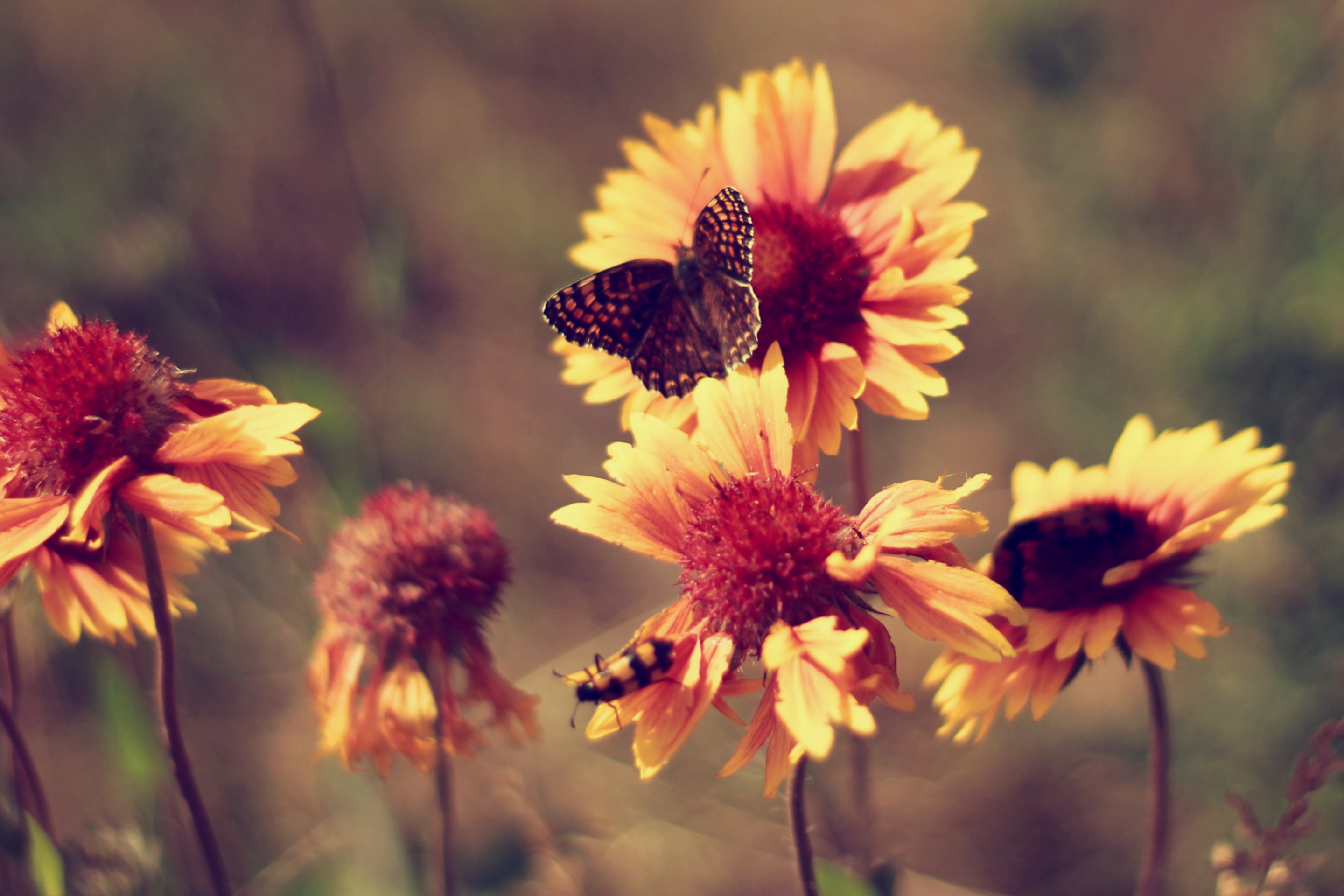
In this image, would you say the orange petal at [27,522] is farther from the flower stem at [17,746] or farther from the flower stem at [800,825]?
the flower stem at [800,825]

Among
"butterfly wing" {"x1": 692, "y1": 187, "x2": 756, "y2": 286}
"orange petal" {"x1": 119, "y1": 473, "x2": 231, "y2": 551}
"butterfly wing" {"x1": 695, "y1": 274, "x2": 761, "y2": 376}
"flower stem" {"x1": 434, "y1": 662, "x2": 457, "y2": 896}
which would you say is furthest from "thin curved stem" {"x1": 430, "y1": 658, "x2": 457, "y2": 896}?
"butterfly wing" {"x1": 692, "y1": 187, "x2": 756, "y2": 286}

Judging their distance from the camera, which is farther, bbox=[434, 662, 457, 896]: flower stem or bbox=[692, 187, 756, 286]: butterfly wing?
bbox=[434, 662, 457, 896]: flower stem

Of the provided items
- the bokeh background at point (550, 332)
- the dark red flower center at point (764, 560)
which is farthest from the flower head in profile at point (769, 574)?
the bokeh background at point (550, 332)

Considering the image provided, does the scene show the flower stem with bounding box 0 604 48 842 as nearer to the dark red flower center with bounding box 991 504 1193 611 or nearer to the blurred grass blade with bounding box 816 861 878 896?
the blurred grass blade with bounding box 816 861 878 896

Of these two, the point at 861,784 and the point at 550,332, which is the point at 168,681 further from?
the point at 550,332

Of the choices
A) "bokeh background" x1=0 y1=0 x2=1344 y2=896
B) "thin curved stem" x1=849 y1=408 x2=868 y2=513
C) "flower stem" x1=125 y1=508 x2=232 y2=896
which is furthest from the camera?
"bokeh background" x1=0 y1=0 x2=1344 y2=896

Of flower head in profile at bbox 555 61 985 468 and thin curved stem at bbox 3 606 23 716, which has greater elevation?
flower head in profile at bbox 555 61 985 468

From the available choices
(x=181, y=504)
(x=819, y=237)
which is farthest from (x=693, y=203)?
(x=181, y=504)
